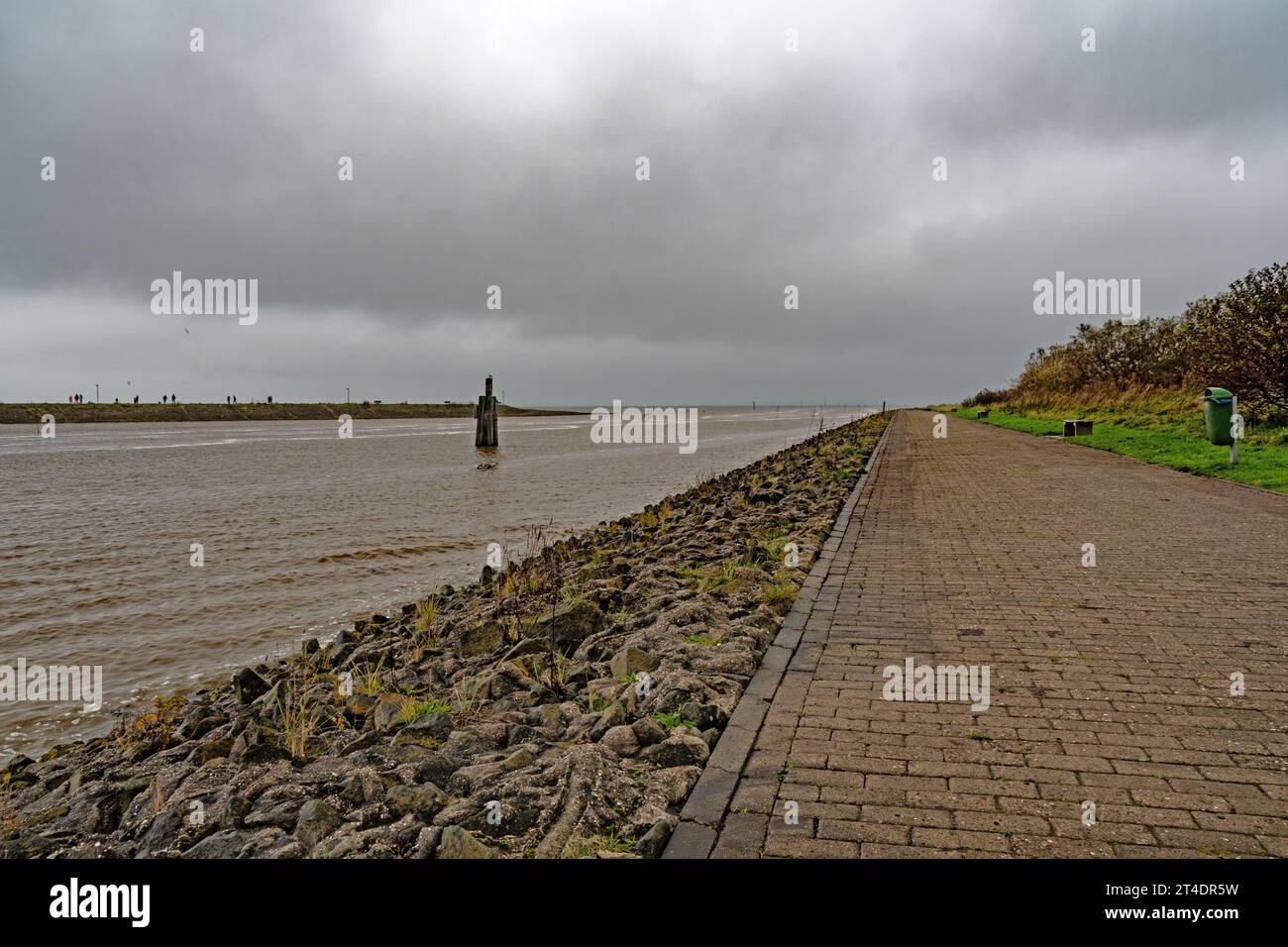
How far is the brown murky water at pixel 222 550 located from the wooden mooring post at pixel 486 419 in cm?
1626

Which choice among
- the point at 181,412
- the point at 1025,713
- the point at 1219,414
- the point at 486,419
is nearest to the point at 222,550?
the point at 1025,713

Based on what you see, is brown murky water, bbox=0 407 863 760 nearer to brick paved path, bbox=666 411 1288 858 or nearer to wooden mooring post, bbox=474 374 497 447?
brick paved path, bbox=666 411 1288 858

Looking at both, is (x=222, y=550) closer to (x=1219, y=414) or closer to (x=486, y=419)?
(x=1219, y=414)

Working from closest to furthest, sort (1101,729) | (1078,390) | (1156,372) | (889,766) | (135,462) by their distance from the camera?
(889,766) → (1101,729) → (135,462) → (1156,372) → (1078,390)

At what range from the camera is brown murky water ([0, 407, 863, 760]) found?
8070mm

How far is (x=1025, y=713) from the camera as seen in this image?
14.1 ft

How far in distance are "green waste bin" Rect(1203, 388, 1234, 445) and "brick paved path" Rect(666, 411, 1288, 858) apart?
11.6m

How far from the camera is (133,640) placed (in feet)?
27.8

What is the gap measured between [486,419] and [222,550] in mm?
36036

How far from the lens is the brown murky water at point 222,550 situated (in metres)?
8.07

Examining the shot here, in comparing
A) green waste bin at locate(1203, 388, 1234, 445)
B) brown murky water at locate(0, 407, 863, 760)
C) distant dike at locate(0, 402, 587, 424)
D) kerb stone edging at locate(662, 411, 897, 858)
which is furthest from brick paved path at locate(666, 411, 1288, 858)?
distant dike at locate(0, 402, 587, 424)
